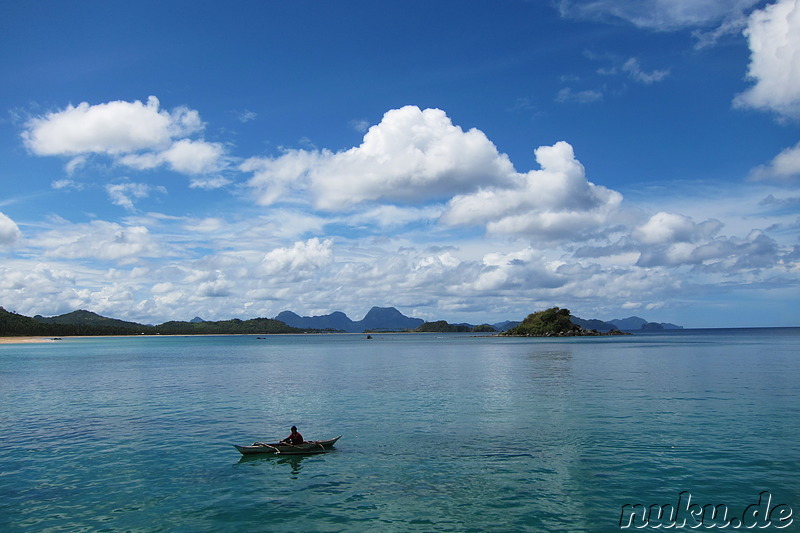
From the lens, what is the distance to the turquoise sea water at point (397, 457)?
80.0 ft

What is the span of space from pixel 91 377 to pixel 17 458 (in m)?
59.0

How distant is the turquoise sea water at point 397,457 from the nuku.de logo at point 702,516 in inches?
19.4

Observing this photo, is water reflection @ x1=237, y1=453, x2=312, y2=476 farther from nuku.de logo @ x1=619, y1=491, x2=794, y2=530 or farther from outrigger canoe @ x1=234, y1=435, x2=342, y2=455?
nuku.de logo @ x1=619, y1=491, x2=794, y2=530

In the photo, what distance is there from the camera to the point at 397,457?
33500mm

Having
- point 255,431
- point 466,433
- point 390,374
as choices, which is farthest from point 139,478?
point 390,374

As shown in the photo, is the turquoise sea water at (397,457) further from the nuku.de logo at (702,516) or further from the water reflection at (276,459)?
the nuku.de logo at (702,516)

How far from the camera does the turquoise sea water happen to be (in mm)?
24375

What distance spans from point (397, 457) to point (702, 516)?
17147 millimetres

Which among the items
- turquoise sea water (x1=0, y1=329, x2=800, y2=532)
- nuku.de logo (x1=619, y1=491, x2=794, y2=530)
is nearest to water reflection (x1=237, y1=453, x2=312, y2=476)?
turquoise sea water (x1=0, y1=329, x2=800, y2=532)

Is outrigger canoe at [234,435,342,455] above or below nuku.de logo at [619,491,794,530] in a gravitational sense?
above

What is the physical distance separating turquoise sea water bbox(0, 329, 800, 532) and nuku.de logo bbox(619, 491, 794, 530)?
1.62 feet

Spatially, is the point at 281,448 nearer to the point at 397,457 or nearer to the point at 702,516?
the point at 397,457

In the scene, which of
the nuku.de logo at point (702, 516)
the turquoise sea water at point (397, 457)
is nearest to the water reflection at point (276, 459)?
the turquoise sea water at point (397, 457)

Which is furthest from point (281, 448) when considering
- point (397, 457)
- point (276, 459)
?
point (397, 457)
